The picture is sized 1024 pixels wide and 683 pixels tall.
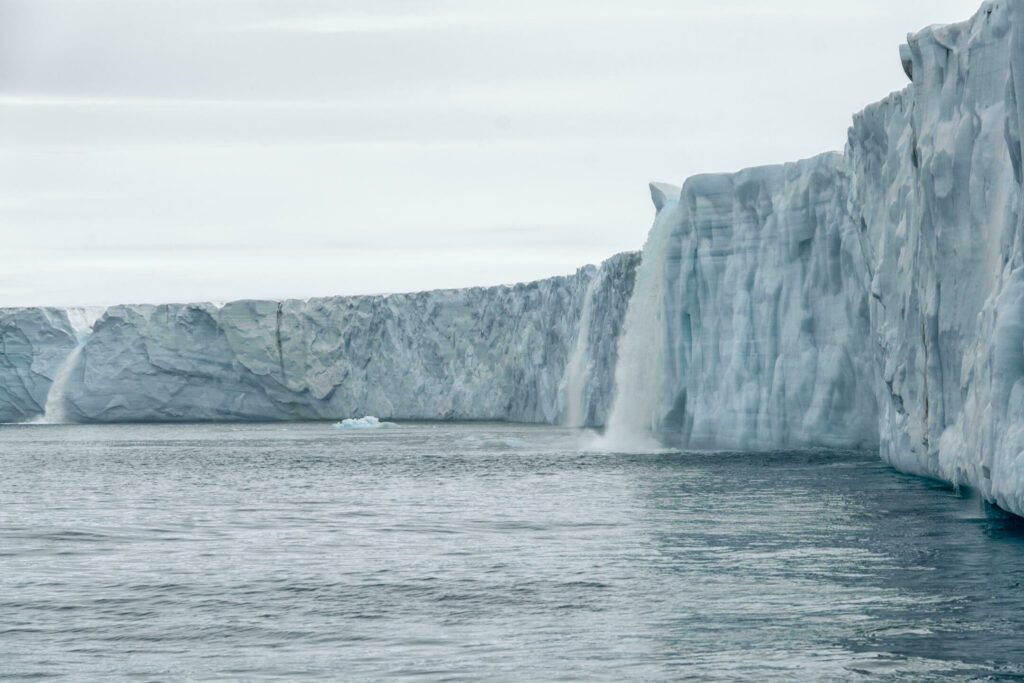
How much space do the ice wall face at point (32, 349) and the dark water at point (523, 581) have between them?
52363mm

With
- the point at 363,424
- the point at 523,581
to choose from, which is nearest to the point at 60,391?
the point at 363,424

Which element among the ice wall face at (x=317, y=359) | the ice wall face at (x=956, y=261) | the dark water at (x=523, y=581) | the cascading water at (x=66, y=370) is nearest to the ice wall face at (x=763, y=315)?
the ice wall face at (x=956, y=261)

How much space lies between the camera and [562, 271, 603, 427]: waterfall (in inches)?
2335

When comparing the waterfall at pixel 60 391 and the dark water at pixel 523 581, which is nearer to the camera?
the dark water at pixel 523 581

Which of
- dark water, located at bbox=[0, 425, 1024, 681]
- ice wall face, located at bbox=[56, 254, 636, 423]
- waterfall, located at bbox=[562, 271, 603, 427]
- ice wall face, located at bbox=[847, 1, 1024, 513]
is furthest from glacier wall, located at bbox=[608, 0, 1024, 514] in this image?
ice wall face, located at bbox=[56, 254, 636, 423]

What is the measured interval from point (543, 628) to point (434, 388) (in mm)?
64542

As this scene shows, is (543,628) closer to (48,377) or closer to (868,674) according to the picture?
(868,674)

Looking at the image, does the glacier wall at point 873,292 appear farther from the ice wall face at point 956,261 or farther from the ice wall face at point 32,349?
the ice wall face at point 32,349

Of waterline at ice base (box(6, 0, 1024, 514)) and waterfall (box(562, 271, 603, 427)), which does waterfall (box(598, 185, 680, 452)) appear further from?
waterfall (box(562, 271, 603, 427))

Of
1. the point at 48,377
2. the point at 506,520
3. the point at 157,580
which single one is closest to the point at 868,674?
the point at 157,580

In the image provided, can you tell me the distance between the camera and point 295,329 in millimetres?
77500

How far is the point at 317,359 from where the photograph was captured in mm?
77812

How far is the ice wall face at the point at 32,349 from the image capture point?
3061 inches

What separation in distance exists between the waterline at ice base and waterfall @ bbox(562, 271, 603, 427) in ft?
0.51
